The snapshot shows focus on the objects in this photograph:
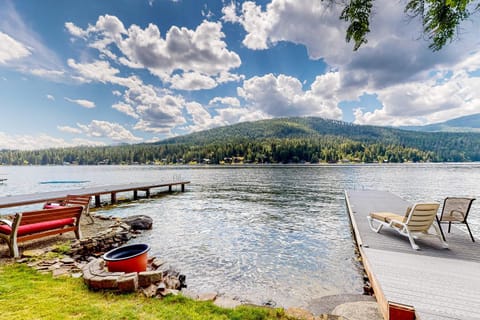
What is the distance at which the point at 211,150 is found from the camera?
460 feet

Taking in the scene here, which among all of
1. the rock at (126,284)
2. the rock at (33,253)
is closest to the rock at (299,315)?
the rock at (126,284)

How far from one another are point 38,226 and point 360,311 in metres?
8.93

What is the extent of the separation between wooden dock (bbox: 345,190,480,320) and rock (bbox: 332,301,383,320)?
0.35 meters

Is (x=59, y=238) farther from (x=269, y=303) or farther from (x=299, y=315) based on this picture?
(x=299, y=315)

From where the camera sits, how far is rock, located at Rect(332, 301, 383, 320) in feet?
14.2

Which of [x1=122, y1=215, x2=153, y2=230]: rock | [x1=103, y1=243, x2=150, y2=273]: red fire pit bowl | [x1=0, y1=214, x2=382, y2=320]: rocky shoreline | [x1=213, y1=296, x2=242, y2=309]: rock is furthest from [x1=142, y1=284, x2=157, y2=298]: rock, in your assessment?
[x1=122, y1=215, x2=153, y2=230]: rock

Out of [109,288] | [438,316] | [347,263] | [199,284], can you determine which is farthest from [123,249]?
[347,263]

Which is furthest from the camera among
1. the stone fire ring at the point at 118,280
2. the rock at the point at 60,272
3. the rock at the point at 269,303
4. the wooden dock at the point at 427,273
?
the rock at the point at 269,303

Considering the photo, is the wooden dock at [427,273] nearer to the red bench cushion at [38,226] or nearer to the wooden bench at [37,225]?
the wooden bench at [37,225]

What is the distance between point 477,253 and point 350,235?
16.8ft

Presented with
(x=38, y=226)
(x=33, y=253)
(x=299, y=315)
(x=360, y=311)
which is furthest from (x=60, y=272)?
(x=360, y=311)

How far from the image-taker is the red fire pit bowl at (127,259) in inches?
192

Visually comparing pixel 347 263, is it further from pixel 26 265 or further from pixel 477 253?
pixel 26 265

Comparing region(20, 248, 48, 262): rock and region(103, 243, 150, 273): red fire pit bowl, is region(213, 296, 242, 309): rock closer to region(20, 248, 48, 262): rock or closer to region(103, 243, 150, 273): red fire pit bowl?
region(103, 243, 150, 273): red fire pit bowl
